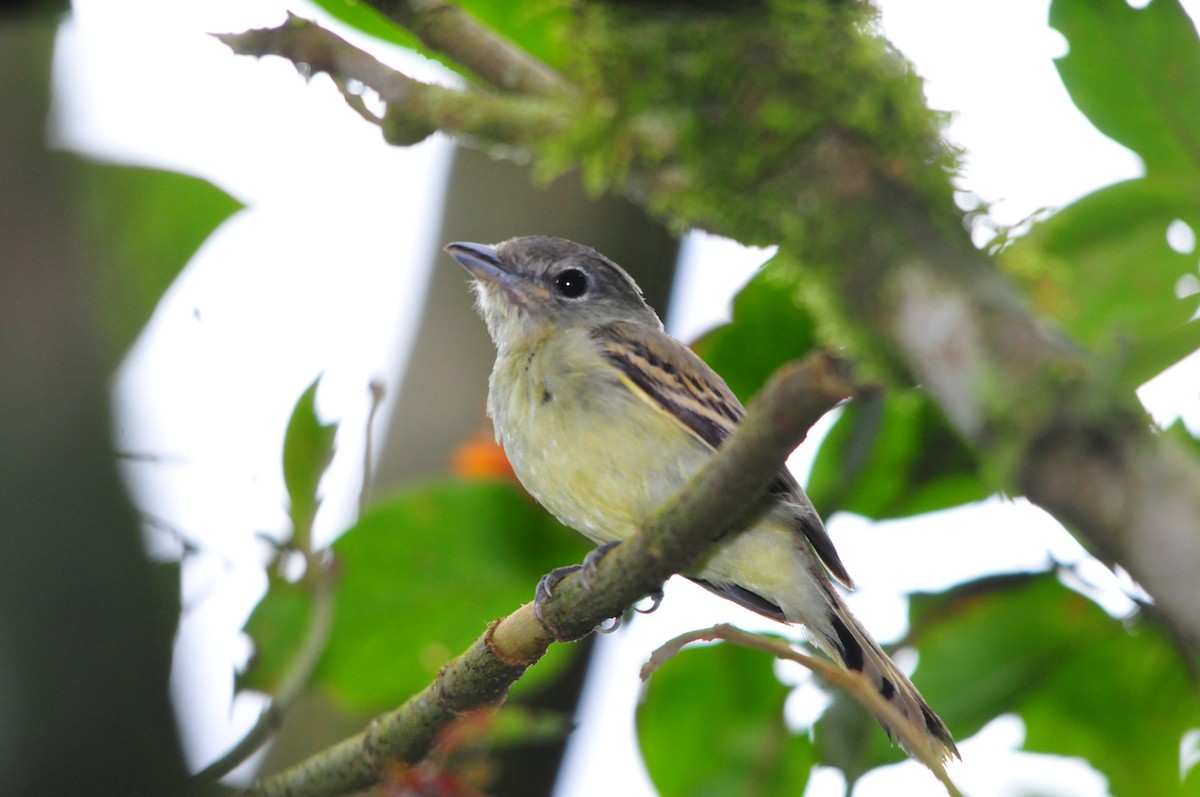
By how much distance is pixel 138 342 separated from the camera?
262cm

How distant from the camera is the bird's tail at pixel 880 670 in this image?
9.21ft

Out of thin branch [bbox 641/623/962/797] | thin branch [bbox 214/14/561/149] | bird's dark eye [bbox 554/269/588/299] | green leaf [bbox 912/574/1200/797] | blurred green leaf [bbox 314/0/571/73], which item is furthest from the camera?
bird's dark eye [bbox 554/269/588/299]

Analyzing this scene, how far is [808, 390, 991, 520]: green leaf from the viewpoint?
122 inches

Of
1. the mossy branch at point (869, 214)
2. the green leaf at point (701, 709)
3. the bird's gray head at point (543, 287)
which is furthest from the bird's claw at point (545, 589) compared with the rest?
the bird's gray head at point (543, 287)

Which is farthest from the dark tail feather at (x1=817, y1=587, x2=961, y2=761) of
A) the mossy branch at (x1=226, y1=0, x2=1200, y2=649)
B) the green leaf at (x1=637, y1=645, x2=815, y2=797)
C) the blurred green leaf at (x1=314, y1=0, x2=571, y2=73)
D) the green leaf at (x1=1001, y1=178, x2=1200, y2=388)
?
the blurred green leaf at (x1=314, y1=0, x2=571, y2=73)

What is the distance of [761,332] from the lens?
10.1 ft

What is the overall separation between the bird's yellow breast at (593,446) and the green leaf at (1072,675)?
0.81 meters

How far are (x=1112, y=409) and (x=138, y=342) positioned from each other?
2168 mm

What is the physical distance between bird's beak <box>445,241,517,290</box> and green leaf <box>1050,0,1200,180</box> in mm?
2119

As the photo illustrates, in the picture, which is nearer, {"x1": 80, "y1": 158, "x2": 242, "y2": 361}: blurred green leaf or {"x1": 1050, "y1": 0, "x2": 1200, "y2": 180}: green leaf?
{"x1": 1050, "y1": 0, "x2": 1200, "y2": 180}: green leaf

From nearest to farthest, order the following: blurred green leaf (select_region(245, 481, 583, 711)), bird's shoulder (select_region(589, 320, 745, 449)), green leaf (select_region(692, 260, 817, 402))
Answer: green leaf (select_region(692, 260, 817, 402)), blurred green leaf (select_region(245, 481, 583, 711)), bird's shoulder (select_region(589, 320, 745, 449))

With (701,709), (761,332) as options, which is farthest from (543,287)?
(701,709)

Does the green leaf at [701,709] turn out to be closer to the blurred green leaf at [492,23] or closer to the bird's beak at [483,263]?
the bird's beak at [483,263]

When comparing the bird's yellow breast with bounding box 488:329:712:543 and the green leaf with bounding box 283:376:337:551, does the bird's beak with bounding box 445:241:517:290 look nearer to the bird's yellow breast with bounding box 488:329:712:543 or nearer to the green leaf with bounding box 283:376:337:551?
the bird's yellow breast with bounding box 488:329:712:543
